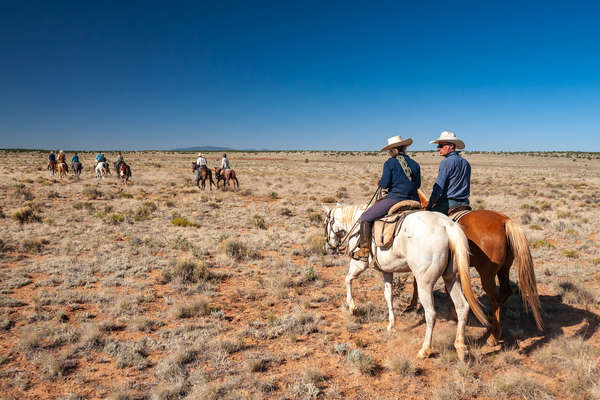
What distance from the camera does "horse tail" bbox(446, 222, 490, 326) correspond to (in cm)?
417

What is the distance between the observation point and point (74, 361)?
4.58 meters

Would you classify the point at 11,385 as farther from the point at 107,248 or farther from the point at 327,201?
the point at 327,201

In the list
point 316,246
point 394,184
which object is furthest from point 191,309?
point 316,246

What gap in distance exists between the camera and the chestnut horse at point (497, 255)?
15.1ft

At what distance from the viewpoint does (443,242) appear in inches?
168

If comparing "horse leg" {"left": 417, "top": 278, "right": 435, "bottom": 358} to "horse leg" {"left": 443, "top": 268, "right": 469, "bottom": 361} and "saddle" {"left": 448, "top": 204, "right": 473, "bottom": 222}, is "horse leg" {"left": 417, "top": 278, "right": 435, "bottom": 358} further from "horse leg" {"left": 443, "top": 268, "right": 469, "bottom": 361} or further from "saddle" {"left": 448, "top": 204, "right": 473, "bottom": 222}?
"saddle" {"left": 448, "top": 204, "right": 473, "bottom": 222}

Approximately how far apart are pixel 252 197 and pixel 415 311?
15.9 metres

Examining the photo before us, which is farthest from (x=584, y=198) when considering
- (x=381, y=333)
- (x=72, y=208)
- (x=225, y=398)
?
(x=72, y=208)

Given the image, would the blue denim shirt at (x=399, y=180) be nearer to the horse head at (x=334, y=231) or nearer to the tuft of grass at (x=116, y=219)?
the horse head at (x=334, y=231)

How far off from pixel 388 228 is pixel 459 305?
1376 mm

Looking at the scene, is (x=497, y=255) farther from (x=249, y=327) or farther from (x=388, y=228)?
(x=249, y=327)

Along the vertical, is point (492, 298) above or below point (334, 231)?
below

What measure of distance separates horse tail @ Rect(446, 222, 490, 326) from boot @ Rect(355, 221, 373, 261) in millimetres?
1244

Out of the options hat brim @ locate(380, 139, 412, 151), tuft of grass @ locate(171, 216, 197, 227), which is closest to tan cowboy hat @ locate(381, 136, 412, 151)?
hat brim @ locate(380, 139, 412, 151)
